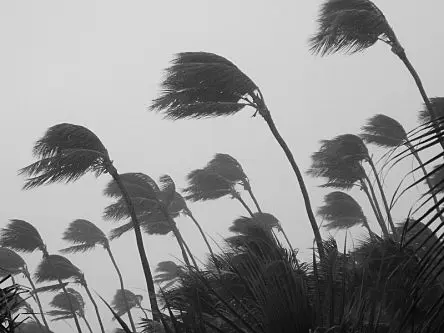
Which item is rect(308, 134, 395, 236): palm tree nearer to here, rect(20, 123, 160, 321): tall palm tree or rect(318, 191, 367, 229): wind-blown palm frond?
rect(318, 191, 367, 229): wind-blown palm frond

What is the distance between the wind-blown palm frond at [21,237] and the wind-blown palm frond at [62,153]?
10.3 metres

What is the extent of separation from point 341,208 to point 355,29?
18.8m

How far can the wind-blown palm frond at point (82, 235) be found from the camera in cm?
2830

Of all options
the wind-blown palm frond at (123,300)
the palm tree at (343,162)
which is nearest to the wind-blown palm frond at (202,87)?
the palm tree at (343,162)

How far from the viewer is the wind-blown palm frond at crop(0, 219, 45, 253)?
2138 cm

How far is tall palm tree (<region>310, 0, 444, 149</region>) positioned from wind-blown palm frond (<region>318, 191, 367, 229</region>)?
1638cm

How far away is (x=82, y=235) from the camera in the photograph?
28.7m

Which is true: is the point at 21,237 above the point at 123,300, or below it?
above

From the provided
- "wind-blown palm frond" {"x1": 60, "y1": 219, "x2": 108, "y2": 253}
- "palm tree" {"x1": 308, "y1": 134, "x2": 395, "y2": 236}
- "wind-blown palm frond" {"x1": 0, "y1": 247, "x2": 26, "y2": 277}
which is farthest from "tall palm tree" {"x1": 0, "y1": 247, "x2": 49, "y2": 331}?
"palm tree" {"x1": 308, "y1": 134, "x2": 395, "y2": 236}

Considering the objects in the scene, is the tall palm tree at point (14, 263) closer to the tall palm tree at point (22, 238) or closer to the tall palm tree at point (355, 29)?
the tall palm tree at point (22, 238)

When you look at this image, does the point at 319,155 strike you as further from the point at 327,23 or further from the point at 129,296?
the point at 129,296

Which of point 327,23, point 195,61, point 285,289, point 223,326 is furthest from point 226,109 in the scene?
point 285,289

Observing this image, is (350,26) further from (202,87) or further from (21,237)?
(21,237)

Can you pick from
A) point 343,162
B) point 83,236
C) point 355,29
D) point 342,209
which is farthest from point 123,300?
point 355,29
